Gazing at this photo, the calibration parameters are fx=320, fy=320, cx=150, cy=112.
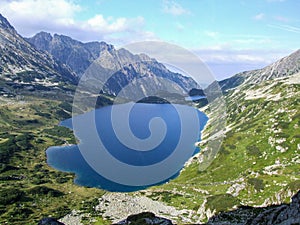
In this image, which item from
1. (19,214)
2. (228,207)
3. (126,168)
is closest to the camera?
(228,207)

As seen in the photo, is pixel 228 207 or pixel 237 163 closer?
pixel 228 207

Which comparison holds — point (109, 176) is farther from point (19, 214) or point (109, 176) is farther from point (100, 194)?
point (19, 214)

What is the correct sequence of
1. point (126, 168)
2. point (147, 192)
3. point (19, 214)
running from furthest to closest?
point (126, 168)
point (147, 192)
point (19, 214)

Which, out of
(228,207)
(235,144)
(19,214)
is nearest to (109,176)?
(19,214)

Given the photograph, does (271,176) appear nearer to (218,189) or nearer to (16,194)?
(218,189)

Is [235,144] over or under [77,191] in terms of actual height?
over

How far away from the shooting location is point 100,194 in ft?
479

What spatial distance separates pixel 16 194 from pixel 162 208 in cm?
6800

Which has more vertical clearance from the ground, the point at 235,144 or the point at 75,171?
the point at 235,144

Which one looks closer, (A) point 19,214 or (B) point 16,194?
(A) point 19,214

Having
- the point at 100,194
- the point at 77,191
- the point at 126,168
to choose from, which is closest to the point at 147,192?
the point at 100,194

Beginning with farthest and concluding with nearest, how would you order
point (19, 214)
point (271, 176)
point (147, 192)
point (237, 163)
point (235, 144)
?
point (235, 144) < point (237, 163) < point (147, 192) < point (19, 214) < point (271, 176)

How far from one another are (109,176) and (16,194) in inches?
1922

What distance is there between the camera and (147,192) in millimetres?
139750
